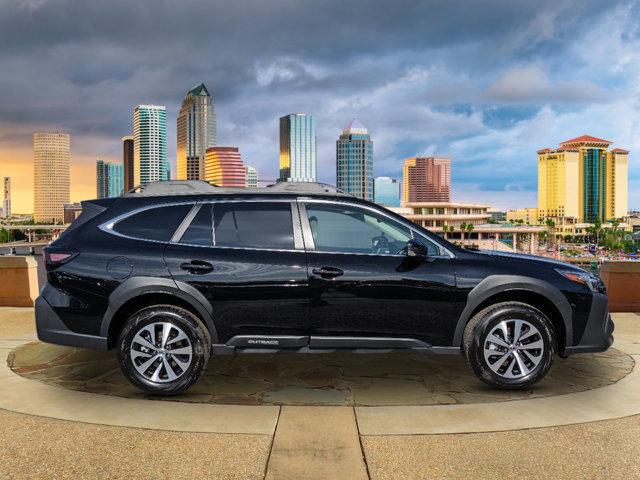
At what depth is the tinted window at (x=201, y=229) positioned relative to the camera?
15.9ft

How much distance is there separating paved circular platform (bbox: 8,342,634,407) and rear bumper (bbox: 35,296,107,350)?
442 mm

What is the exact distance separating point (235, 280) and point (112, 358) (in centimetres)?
224

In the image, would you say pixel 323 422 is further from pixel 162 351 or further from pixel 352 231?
pixel 352 231

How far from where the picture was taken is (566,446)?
3.68 metres

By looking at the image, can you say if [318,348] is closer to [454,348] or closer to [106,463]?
[454,348]

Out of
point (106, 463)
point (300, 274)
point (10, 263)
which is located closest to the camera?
point (106, 463)

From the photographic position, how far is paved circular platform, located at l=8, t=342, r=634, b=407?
15.3 feet

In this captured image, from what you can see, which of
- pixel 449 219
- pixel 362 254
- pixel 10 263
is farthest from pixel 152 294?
pixel 449 219

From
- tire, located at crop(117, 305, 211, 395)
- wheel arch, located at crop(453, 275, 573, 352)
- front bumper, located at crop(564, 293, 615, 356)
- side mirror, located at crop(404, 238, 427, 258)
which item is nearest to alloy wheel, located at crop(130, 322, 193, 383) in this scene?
tire, located at crop(117, 305, 211, 395)

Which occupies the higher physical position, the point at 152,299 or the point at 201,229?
the point at 201,229

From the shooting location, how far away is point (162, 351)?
4.62 metres

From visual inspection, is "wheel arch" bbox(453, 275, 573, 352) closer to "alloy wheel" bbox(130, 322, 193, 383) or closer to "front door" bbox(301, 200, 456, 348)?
"front door" bbox(301, 200, 456, 348)

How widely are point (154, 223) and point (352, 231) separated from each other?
1721 millimetres

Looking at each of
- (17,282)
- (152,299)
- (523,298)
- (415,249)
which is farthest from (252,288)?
(17,282)
